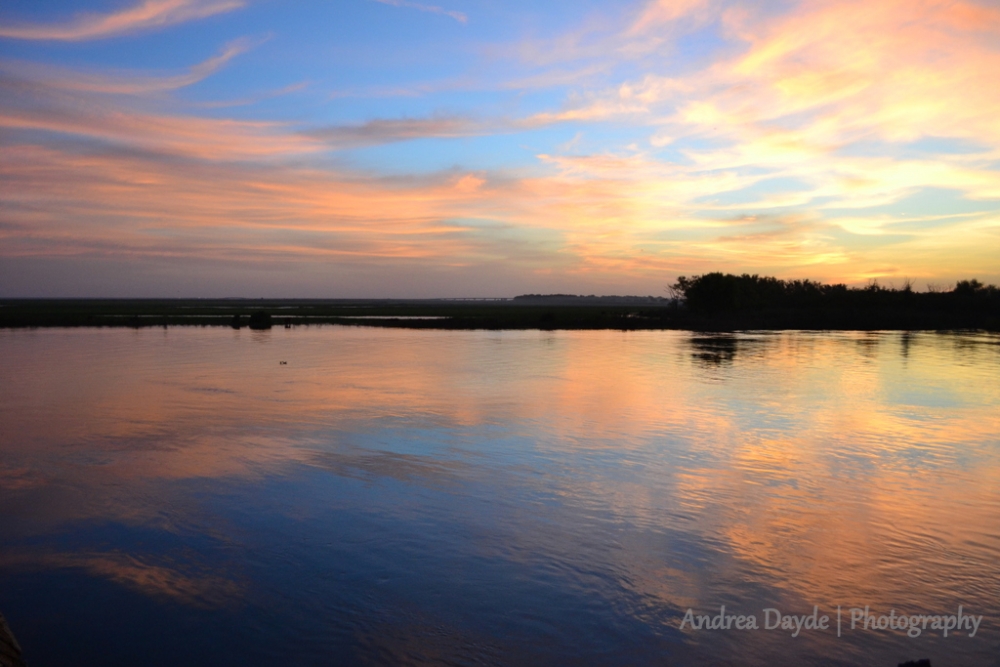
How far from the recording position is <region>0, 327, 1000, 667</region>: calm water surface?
21.6ft

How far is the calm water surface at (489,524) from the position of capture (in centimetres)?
658

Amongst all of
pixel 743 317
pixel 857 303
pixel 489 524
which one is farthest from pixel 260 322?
pixel 857 303

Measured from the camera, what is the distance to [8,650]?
5.29m

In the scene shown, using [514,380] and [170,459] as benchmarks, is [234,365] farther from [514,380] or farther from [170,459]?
[170,459]

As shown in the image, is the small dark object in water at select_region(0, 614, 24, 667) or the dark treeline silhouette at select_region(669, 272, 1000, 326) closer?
the small dark object in water at select_region(0, 614, 24, 667)

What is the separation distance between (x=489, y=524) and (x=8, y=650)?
5416mm

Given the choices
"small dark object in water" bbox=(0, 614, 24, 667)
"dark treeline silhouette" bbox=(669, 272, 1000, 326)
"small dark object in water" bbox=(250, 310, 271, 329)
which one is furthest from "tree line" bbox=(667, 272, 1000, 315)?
"small dark object in water" bbox=(0, 614, 24, 667)

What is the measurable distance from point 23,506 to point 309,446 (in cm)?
494

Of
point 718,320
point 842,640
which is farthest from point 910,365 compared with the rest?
point 718,320

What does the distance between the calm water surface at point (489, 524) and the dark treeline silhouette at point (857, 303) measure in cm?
5281

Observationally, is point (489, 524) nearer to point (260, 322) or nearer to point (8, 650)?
point (8, 650)

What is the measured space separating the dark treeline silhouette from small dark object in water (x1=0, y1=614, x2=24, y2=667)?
2784 inches

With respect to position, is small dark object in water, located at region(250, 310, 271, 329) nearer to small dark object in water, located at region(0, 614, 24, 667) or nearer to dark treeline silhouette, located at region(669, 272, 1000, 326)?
dark treeline silhouette, located at region(669, 272, 1000, 326)

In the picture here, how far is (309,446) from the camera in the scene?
1398cm
